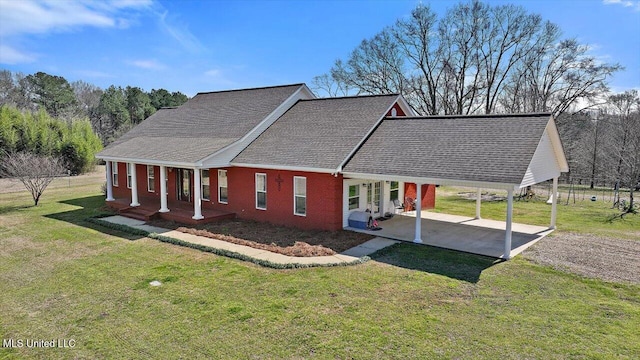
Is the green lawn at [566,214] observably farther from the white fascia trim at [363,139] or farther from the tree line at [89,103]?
the tree line at [89,103]

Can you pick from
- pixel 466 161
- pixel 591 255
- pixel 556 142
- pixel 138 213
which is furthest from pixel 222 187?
pixel 591 255

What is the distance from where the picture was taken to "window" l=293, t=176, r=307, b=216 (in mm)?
14562

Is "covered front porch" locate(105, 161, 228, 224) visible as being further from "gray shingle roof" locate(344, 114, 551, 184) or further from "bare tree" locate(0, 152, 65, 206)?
"gray shingle roof" locate(344, 114, 551, 184)

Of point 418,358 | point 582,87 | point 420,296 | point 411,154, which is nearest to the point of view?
point 418,358

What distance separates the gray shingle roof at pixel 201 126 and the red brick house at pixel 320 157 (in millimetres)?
95

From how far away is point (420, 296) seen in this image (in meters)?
8.37

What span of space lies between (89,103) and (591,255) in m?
75.2

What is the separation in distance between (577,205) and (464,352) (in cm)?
1983

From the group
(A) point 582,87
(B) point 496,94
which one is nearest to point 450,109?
(B) point 496,94

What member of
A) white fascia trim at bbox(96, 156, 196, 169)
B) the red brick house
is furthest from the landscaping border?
white fascia trim at bbox(96, 156, 196, 169)

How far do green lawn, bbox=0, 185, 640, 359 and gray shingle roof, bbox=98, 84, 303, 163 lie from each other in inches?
252

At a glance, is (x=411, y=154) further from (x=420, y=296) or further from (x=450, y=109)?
(x=450, y=109)

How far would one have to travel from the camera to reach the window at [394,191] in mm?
17406

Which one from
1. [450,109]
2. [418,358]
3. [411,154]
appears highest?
[450,109]
